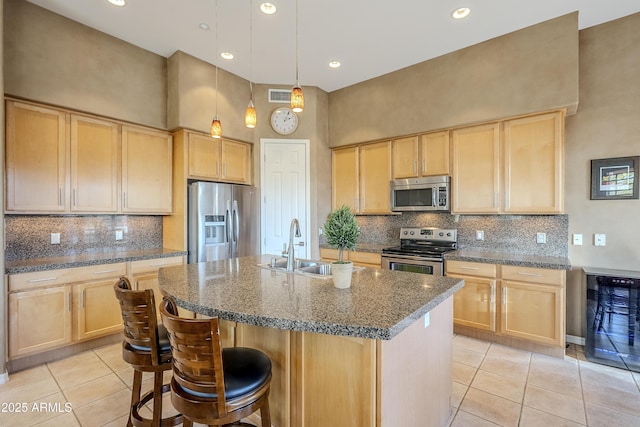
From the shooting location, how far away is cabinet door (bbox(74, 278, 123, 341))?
2.88m

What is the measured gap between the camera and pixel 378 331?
1128 millimetres

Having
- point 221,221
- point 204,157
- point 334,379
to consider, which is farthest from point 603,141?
point 204,157

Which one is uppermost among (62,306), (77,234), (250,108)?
(250,108)

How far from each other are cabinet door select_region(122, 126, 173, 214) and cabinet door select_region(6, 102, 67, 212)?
1.86ft

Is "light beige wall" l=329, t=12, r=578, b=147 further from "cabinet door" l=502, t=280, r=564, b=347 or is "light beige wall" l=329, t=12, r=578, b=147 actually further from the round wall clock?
"cabinet door" l=502, t=280, r=564, b=347

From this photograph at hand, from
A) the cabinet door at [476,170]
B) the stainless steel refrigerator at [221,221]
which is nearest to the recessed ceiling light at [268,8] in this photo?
the stainless steel refrigerator at [221,221]

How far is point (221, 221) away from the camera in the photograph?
3.84m

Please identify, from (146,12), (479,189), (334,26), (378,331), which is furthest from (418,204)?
(146,12)

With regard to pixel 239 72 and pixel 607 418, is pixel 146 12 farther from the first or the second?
pixel 607 418

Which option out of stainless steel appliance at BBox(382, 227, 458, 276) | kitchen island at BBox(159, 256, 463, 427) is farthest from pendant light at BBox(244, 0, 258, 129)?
stainless steel appliance at BBox(382, 227, 458, 276)

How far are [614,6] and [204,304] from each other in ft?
13.8

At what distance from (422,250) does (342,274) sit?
2205 millimetres

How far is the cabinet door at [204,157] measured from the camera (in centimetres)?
374

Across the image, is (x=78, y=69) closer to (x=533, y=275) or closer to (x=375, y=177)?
(x=375, y=177)
